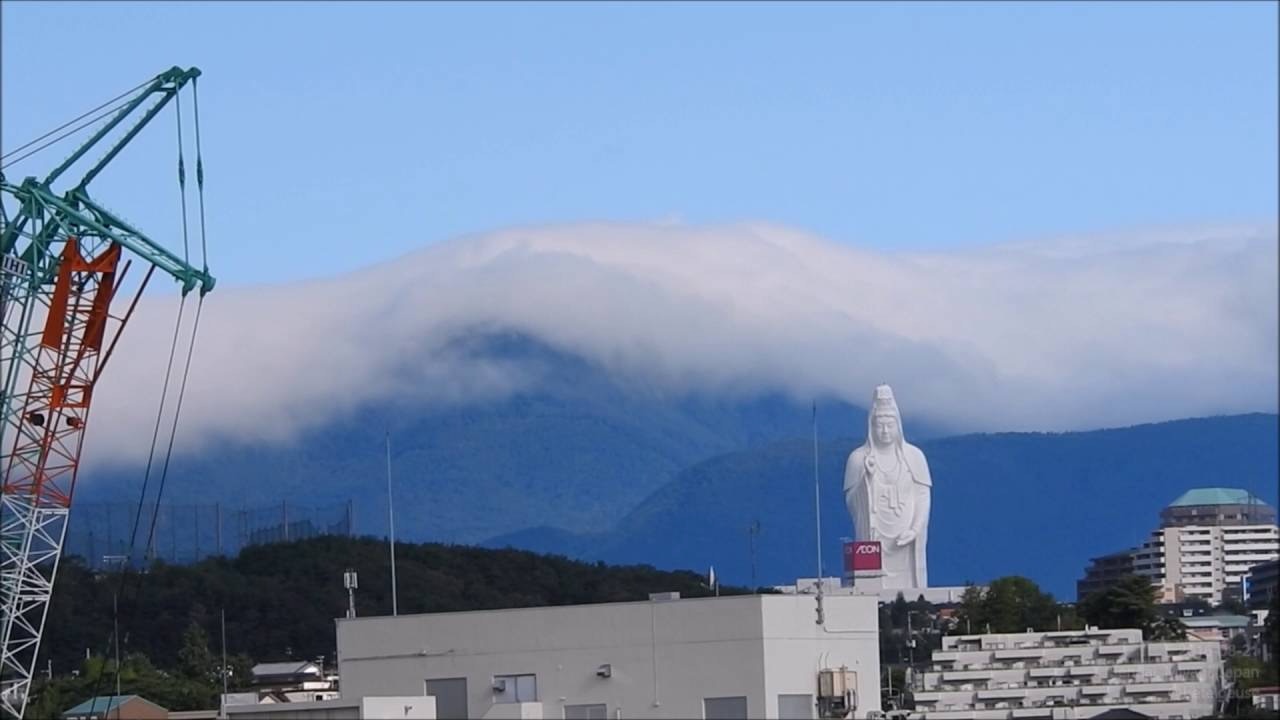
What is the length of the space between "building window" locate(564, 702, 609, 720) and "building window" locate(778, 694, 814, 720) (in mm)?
4092

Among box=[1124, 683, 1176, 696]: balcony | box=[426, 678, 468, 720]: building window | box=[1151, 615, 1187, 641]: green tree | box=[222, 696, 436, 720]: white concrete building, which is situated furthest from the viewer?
box=[1151, 615, 1187, 641]: green tree

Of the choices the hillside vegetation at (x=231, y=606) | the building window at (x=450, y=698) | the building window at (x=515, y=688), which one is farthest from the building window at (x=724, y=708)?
the hillside vegetation at (x=231, y=606)

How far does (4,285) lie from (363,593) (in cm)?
11617

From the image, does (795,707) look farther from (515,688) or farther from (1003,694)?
(1003,694)

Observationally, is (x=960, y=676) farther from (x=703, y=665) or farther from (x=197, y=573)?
(x=703, y=665)

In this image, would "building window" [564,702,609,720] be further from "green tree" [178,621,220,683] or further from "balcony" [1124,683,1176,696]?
"green tree" [178,621,220,683]

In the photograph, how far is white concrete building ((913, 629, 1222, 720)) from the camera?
456ft

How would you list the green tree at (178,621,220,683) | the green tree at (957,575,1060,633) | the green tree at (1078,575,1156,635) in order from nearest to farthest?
1. the green tree at (178,621,220,683)
2. the green tree at (1078,575,1156,635)
3. the green tree at (957,575,1060,633)

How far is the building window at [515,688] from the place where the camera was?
64.7 m

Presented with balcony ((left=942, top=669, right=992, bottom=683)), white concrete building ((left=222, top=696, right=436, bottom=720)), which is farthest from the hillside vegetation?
white concrete building ((left=222, top=696, right=436, bottom=720))

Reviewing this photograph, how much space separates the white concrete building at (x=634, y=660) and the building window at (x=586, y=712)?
0.9 inches

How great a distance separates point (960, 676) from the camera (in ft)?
485

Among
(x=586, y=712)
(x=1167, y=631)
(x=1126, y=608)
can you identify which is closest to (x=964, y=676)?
(x=1167, y=631)

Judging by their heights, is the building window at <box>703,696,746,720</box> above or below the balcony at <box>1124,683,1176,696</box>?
above
